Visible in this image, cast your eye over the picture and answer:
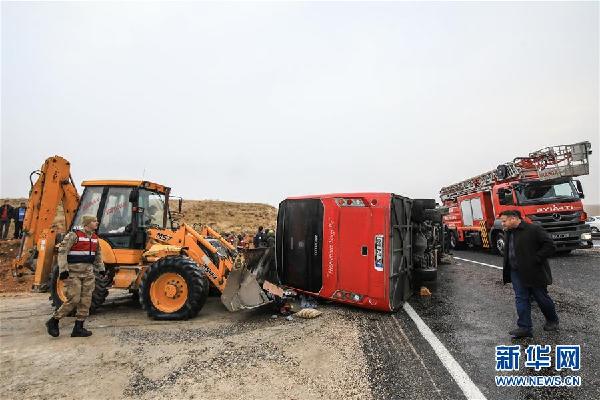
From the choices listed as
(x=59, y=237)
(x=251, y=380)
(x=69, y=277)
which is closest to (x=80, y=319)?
(x=69, y=277)

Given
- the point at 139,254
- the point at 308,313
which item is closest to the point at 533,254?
the point at 308,313

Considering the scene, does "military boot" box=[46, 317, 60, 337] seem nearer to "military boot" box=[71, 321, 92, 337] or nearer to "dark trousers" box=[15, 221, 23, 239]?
"military boot" box=[71, 321, 92, 337]

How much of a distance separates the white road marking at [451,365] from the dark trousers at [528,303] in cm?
116

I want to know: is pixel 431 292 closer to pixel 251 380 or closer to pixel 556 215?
pixel 251 380

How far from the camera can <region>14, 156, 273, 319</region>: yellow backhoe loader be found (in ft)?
21.1

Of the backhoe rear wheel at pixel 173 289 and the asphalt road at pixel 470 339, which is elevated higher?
the backhoe rear wheel at pixel 173 289

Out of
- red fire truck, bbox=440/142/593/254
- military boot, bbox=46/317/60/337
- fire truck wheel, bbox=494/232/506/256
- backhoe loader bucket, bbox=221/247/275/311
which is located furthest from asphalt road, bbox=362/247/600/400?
fire truck wheel, bbox=494/232/506/256

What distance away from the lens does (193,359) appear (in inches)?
177

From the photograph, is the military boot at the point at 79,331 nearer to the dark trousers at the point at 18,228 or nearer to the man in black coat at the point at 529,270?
the man in black coat at the point at 529,270

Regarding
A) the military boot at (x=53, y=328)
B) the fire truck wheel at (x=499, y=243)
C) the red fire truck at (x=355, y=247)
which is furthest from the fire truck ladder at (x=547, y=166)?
the military boot at (x=53, y=328)

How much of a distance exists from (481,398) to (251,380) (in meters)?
2.26

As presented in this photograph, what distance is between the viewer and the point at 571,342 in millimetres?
4461

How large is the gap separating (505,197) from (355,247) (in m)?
9.68

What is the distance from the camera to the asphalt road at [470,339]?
340 cm
